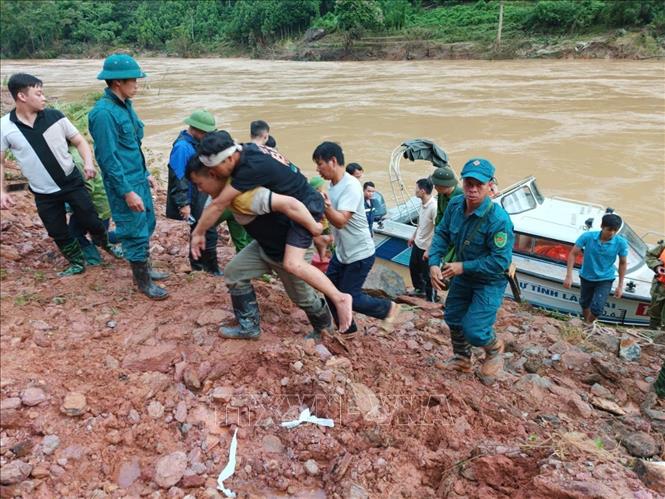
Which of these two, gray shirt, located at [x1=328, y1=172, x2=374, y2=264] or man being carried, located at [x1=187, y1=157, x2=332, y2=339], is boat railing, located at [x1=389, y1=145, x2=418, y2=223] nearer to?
gray shirt, located at [x1=328, y1=172, x2=374, y2=264]

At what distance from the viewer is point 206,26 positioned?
7500 centimetres

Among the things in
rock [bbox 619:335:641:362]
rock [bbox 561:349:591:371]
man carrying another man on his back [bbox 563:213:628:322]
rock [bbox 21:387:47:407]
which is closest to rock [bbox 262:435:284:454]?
rock [bbox 21:387:47:407]

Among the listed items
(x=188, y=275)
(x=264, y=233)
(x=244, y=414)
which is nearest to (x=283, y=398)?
(x=244, y=414)

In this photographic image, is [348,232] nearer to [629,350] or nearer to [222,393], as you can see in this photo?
[222,393]

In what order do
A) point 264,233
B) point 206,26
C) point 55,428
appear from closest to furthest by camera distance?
1. point 55,428
2. point 264,233
3. point 206,26

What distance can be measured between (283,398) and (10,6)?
8780 cm

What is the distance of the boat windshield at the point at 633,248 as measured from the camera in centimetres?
694

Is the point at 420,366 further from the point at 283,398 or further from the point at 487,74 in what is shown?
→ the point at 487,74

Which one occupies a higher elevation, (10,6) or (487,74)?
(10,6)

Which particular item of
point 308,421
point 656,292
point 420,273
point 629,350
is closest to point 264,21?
point 420,273

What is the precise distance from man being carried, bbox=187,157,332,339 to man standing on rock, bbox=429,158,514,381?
0.94 meters

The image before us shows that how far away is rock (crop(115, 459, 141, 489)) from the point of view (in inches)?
96.6

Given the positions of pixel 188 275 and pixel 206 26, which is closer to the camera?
pixel 188 275

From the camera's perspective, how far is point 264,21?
62.9m
